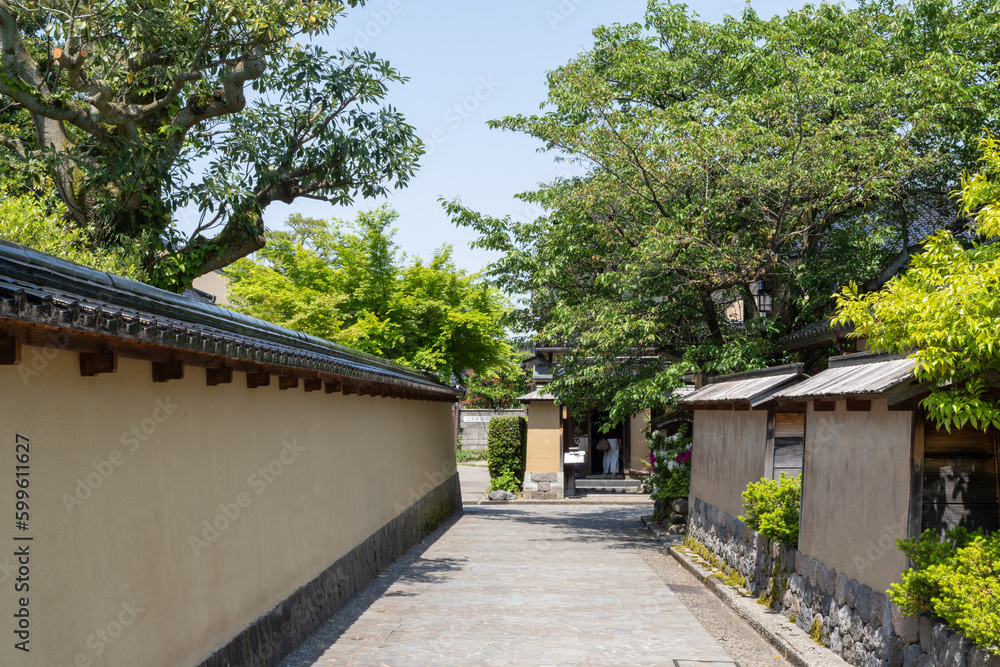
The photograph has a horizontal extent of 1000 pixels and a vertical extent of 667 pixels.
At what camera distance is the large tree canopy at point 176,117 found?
11836 millimetres

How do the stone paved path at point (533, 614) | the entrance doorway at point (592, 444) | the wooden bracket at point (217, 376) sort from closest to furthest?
the wooden bracket at point (217, 376), the stone paved path at point (533, 614), the entrance doorway at point (592, 444)

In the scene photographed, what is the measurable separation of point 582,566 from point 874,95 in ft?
31.3

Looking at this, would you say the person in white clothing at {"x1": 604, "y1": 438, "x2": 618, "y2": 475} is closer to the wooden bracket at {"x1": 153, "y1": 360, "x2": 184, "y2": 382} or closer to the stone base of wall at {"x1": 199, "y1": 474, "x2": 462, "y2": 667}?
the stone base of wall at {"x1": 199, "y1": 474, "x2": 462, "y2": 667}

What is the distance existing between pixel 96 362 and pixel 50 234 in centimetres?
674

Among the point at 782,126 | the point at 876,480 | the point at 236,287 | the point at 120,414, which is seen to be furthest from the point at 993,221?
the point at 236,287

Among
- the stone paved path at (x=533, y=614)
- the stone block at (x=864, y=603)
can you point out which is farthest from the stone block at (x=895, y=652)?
the stone paved path at (x=533, y=614)

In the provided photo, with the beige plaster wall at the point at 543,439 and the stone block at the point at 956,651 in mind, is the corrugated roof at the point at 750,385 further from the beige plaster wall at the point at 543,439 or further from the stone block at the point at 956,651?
the beige plaster wall at the point at 543,439

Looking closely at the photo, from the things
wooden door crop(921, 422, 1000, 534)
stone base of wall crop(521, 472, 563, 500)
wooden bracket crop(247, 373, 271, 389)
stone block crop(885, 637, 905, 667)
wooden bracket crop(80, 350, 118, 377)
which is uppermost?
wooden bracket crop(80, 350, 118, 377)

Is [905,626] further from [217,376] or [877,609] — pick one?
[217,376]

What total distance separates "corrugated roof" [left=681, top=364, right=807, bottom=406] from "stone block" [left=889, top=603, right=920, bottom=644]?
416cm

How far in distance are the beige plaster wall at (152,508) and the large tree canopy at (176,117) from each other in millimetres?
4864

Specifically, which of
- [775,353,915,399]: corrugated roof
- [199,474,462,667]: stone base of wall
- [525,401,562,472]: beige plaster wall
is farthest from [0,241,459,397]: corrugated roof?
[525,401,562,472]: beige plaster wall

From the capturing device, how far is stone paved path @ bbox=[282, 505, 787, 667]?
8641 millimetres

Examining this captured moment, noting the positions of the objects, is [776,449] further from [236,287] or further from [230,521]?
[236,287]
